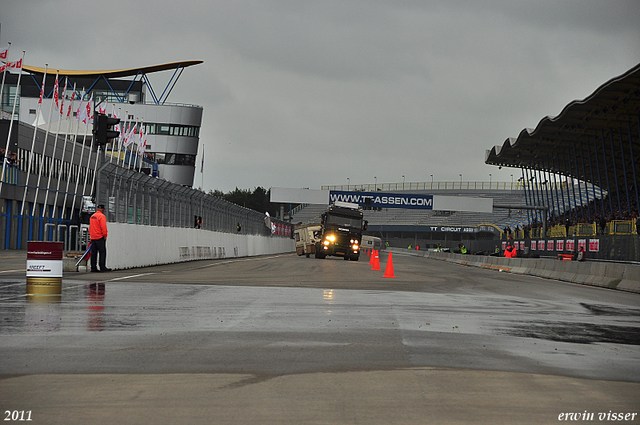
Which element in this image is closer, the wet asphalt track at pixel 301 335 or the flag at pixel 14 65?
the wet asphalt track at pixel 301 335

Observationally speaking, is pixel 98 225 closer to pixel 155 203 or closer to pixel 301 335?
pixel 155 203

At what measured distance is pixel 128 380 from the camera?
19.2ft

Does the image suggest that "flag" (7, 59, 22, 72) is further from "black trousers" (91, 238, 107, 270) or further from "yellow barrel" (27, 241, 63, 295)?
"yellow barrel" (27, 241, 63, 295)

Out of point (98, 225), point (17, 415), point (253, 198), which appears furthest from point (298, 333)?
point (253, 198)

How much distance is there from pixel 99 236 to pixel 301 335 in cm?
1255

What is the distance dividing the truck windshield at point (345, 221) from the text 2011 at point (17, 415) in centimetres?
3985

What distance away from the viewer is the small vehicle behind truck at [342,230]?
4459cm

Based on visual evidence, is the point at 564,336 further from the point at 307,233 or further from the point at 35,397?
the point at 307,233

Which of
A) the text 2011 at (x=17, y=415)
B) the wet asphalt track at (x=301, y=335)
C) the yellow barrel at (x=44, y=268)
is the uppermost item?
the yellow barrel at (x=44, y=268)

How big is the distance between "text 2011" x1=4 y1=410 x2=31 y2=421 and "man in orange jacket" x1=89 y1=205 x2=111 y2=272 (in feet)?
48.4

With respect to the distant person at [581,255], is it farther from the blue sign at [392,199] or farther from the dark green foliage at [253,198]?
the dark green foliage at [253,198]

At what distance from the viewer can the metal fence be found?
2261 cm

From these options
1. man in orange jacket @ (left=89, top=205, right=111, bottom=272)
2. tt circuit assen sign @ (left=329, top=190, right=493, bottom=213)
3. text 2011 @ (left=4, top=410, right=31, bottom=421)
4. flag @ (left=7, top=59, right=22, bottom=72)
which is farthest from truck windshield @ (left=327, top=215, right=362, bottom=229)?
text 2011 @ (left=4, top=410, right=31, bottom=421)

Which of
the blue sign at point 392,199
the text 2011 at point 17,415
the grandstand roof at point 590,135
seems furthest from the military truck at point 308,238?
the text 2011 at point 17,415
